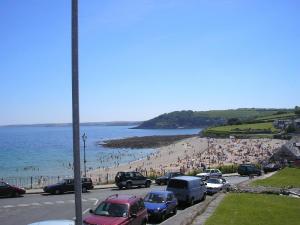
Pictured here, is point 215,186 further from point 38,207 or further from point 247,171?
point 247,171

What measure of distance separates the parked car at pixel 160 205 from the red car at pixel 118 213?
396cm

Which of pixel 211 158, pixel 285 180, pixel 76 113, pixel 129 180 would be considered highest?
pixel 76 113

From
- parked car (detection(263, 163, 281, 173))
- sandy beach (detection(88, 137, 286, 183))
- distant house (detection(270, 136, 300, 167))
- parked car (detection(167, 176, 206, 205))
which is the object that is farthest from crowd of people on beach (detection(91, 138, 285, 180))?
parked car (detection(167, 176, 206, 205))

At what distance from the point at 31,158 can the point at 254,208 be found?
99046mm

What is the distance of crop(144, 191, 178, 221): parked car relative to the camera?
73.9 feet

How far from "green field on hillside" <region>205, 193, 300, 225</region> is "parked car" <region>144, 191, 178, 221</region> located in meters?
2.54

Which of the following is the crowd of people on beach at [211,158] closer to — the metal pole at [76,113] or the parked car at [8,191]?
the parked car at [8,191]

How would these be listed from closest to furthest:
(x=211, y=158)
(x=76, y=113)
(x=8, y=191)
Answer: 1. (x=76, y=113)
2. (x=8, y=191)
3. (x=211, y=158)

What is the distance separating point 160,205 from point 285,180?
802 inches

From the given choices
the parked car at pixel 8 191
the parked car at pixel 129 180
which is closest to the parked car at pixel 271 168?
the parked car at pixel 129 180

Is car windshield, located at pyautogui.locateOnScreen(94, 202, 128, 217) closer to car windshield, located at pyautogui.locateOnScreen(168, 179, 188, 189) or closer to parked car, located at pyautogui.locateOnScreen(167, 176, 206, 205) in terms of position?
parked car, located at pyautogui.locateOnScreen(167, 176, 206, 205)

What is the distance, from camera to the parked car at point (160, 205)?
22531mm

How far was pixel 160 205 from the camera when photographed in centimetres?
2305

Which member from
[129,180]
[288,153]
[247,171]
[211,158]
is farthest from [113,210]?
[211,158]
